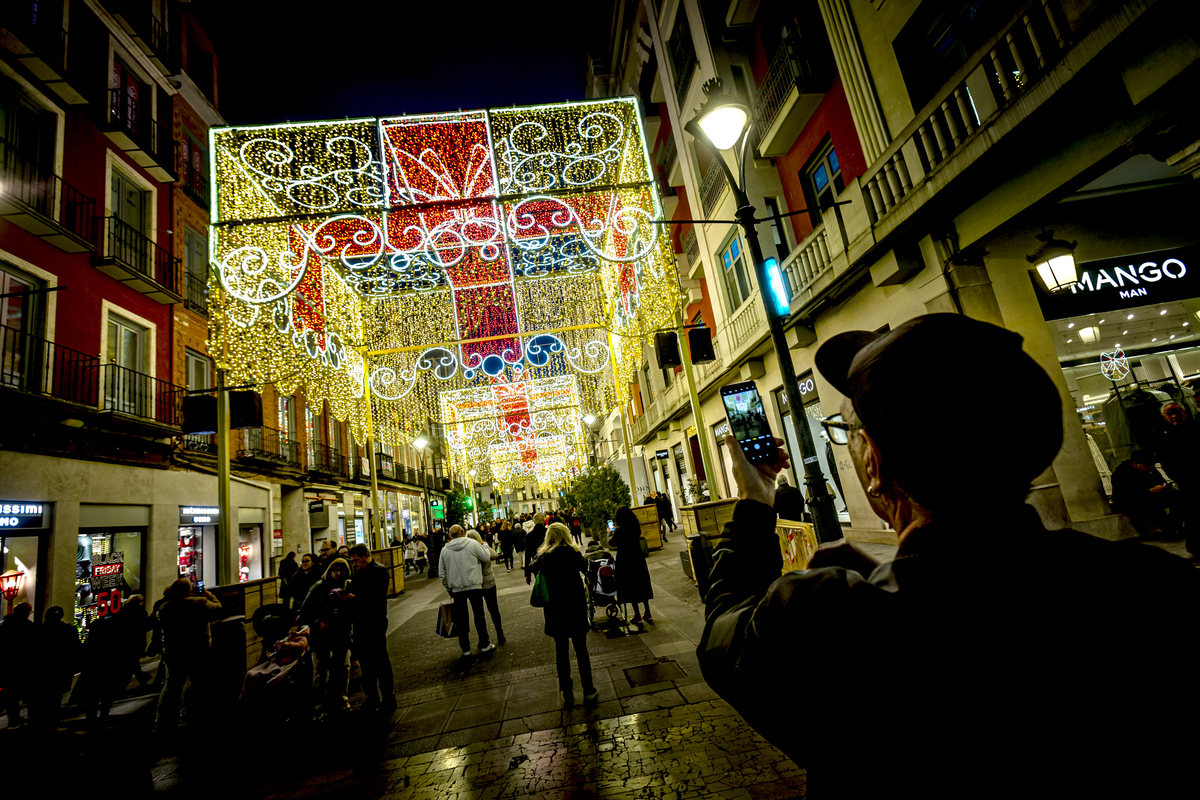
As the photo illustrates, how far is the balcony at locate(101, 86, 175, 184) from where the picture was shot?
12.3 metres

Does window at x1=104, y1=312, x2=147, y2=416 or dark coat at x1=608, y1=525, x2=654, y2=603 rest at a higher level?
window at x1=104, y1=312, x2=147, y2=416

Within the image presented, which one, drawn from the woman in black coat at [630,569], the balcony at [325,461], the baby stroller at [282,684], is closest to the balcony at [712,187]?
the woman in black coat at [630,569]

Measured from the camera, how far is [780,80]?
34.4 feet

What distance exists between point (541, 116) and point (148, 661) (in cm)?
1292

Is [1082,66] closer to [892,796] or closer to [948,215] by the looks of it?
[948,215]

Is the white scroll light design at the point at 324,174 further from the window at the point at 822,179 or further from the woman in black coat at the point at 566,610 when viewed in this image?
the window at the point at 822,179

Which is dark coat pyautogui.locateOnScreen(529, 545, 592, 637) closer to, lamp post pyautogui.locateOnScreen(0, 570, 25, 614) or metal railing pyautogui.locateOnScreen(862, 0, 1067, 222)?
metal railing pyautogui.locateOnScreen(862, 0, 1067, 222)

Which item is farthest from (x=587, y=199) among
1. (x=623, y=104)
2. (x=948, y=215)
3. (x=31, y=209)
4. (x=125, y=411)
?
(x=125, y=411)

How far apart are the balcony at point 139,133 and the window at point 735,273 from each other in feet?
49.9

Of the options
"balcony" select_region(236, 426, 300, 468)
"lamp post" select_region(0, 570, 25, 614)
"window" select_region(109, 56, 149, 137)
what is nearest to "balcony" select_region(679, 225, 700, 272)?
"balcony" select_region(236, 426, 300, 468)

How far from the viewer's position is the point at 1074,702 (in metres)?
0.73

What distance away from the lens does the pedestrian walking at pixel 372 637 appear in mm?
5543

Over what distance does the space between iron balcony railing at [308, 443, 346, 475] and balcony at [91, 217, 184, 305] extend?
8.35 meters

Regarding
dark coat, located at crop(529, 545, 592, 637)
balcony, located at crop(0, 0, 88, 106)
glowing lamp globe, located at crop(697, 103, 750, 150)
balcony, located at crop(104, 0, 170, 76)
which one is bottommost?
dark coat, located at crop(529, 545, 592, 637)
